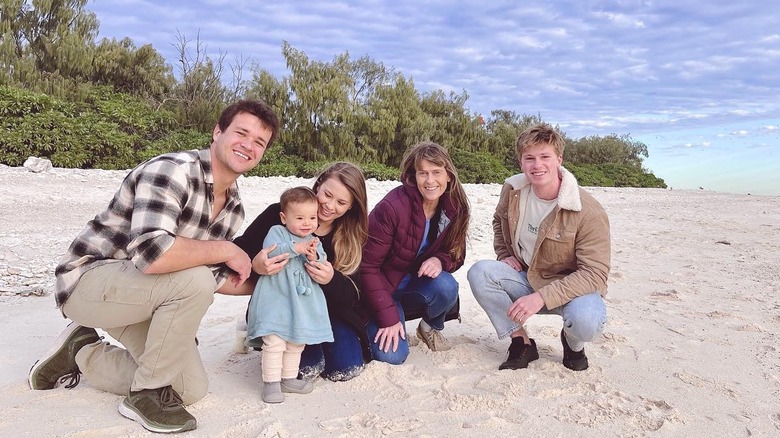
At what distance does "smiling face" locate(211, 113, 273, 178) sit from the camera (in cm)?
291

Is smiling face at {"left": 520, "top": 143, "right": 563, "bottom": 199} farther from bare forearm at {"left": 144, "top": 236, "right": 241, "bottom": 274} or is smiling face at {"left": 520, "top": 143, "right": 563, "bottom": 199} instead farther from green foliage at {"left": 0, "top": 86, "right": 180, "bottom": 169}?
green foliage at {"left": 0, "top": 86, "right": 180, "bottom": 169}

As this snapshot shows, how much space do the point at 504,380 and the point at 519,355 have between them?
283 millimetres

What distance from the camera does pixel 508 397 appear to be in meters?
3.06

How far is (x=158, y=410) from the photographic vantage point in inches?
108

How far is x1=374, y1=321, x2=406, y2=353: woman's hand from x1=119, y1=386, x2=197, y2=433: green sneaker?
1110 mm

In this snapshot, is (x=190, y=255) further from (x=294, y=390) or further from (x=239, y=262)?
(x=294, y=390)

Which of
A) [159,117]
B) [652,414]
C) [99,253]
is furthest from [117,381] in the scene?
[159,117]

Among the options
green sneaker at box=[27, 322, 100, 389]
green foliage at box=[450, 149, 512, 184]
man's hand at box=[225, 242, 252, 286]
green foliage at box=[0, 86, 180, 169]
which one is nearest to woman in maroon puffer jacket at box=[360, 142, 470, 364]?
man's hand at box=[225, 242, 252, 286]

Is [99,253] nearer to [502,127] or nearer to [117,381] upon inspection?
[117,381]

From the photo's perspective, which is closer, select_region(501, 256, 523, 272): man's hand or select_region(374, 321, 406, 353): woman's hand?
select_region(374, 321, 406, 353): woman's hand

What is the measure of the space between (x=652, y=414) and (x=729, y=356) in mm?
1189

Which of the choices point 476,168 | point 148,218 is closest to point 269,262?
point 148,218

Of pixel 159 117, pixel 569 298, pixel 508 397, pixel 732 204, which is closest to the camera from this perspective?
pixel 508 397

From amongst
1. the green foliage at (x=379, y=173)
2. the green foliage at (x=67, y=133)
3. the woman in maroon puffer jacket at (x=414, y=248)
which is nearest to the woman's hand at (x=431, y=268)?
the woman in maroon puffer jacket at (x=414, y=248)
